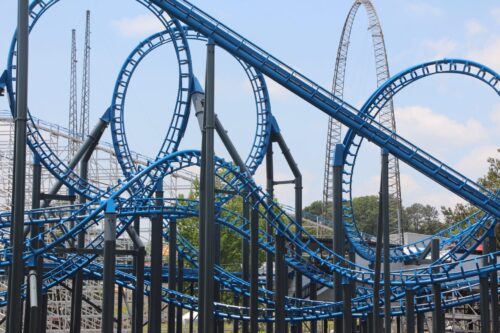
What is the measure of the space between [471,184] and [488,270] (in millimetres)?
1885

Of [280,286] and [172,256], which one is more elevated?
[172,256]

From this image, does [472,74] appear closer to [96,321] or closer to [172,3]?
[172,3]

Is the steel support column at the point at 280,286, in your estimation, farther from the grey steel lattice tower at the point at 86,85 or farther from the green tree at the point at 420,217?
the green tree at the point at 420,217

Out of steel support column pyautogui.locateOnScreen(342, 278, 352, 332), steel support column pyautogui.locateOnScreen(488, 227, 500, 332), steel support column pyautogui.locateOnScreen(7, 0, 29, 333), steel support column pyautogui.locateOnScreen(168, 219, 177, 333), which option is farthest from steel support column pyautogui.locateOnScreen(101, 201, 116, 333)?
steel support column pyautogui.locateOnScreen(488, 227, 500, 332)

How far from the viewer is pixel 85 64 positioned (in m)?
34.0

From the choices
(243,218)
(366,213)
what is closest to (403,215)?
(366,213)

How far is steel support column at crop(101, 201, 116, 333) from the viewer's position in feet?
35.5

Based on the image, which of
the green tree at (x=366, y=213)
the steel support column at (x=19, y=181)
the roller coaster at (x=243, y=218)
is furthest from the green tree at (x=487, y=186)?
the green tree at (x=366, y=213)

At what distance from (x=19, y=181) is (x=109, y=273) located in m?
3.44

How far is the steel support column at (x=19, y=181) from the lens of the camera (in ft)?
25.2

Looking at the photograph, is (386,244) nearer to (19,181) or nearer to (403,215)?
(19,181)

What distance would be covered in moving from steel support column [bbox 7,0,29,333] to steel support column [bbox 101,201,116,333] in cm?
288

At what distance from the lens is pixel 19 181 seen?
7.84 metres

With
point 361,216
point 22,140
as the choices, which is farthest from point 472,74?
point 361,216
